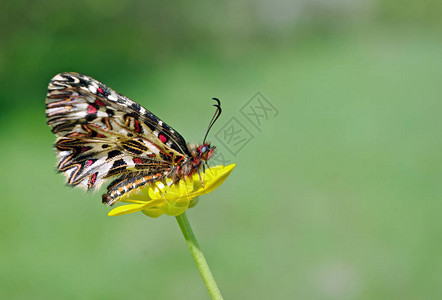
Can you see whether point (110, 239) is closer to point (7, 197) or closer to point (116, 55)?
point (7, 197)

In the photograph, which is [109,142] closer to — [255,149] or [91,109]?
[91,109]

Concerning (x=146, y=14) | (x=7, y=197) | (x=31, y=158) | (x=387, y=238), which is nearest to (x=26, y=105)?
(x=31, y=158)

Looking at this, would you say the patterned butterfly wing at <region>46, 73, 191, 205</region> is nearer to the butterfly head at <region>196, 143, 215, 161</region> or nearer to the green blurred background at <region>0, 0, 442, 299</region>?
the butterfly head at <region>196, 143, 215, 161</region>

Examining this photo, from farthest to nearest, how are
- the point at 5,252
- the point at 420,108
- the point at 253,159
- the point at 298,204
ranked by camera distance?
1. the point at 420,108
2. the point at 253,159
3. the point at 298,204
4. the point at 5,252

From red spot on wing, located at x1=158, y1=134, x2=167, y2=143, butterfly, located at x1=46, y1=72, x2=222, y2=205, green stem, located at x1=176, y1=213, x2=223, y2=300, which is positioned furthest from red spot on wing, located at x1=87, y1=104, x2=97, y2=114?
green stem, located at x1=176, y1=213, x2=223, y2=300
